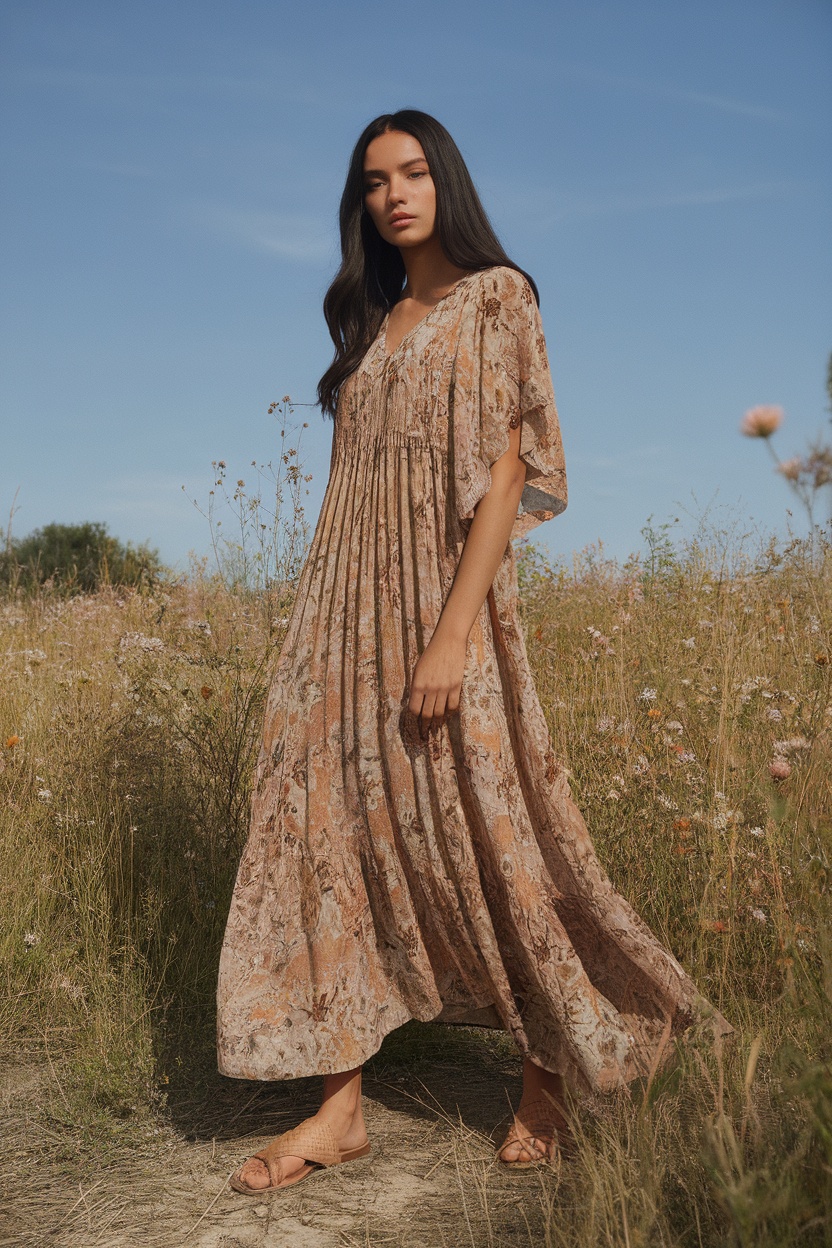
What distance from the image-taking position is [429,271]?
8.57 ft

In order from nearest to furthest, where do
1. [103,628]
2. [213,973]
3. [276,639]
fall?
[213,973], [276,639], [103,628]

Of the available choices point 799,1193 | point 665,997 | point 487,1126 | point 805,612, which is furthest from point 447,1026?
point 805,612

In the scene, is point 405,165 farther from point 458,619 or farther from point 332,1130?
point 332,1130

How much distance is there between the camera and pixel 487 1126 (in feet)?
8.31

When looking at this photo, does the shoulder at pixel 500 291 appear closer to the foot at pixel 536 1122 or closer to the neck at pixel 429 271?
the neck at pixel 429 271

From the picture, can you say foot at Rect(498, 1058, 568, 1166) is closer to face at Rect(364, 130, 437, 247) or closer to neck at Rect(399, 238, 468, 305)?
neck at Rect(399, 238, 468, 305)

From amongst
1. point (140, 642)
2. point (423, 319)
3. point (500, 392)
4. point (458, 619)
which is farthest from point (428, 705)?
point (140, 642)

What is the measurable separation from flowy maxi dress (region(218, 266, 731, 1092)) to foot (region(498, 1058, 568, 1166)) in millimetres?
83

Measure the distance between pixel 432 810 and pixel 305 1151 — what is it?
79 centimetres

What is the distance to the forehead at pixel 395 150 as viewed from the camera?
253 cm

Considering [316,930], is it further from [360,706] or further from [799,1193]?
[799,1193]

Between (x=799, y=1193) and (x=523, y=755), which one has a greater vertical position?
(x=523, y=755)

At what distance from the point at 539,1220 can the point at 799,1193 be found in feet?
1.99

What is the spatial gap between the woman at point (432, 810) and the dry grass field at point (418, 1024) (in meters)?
0.19
